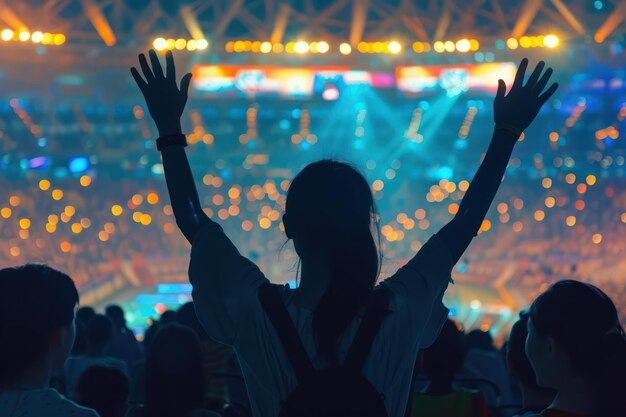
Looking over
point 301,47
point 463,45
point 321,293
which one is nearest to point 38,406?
point 321,293

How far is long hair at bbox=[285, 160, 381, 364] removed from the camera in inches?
85.3

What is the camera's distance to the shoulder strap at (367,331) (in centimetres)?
211

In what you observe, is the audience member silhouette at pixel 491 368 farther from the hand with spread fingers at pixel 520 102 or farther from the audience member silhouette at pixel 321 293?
the audience member silhouette at pixel 321 293

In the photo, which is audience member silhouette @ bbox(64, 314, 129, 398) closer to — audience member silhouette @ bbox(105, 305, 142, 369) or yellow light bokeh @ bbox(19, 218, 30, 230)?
audience member silhouette @ bbox(105, 305, 142, 369)

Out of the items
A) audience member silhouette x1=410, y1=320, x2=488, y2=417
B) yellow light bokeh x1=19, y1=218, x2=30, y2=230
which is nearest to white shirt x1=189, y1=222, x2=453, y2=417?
audience member silhouette x1=410, y1=320, x2=488, y2=417

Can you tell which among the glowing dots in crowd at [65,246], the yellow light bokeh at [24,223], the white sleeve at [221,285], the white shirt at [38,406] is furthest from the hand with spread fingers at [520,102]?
the yellow light bokeh at [24,223]

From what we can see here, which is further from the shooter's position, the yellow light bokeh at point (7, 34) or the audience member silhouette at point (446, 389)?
the yellow light bokeh at point (7, 34)

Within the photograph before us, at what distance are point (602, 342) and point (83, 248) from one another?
4656 cm

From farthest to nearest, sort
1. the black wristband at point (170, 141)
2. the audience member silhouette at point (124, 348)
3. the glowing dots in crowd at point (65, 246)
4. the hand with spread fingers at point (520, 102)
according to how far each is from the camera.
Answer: the glowing dots in crowd at point (65, 246) < the audience member silhouette at point (124, 348) < the hand with spread fingers at point (520, 102) < the black wristband at point (170, 141)

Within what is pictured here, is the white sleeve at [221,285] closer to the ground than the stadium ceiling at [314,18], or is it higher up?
closer to the ground

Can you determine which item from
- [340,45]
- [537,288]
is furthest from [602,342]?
[340,45]

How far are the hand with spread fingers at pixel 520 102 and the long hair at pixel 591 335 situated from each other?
0.52m

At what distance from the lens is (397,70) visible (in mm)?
46625

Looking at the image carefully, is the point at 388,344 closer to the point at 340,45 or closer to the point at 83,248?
the point at 340,45
